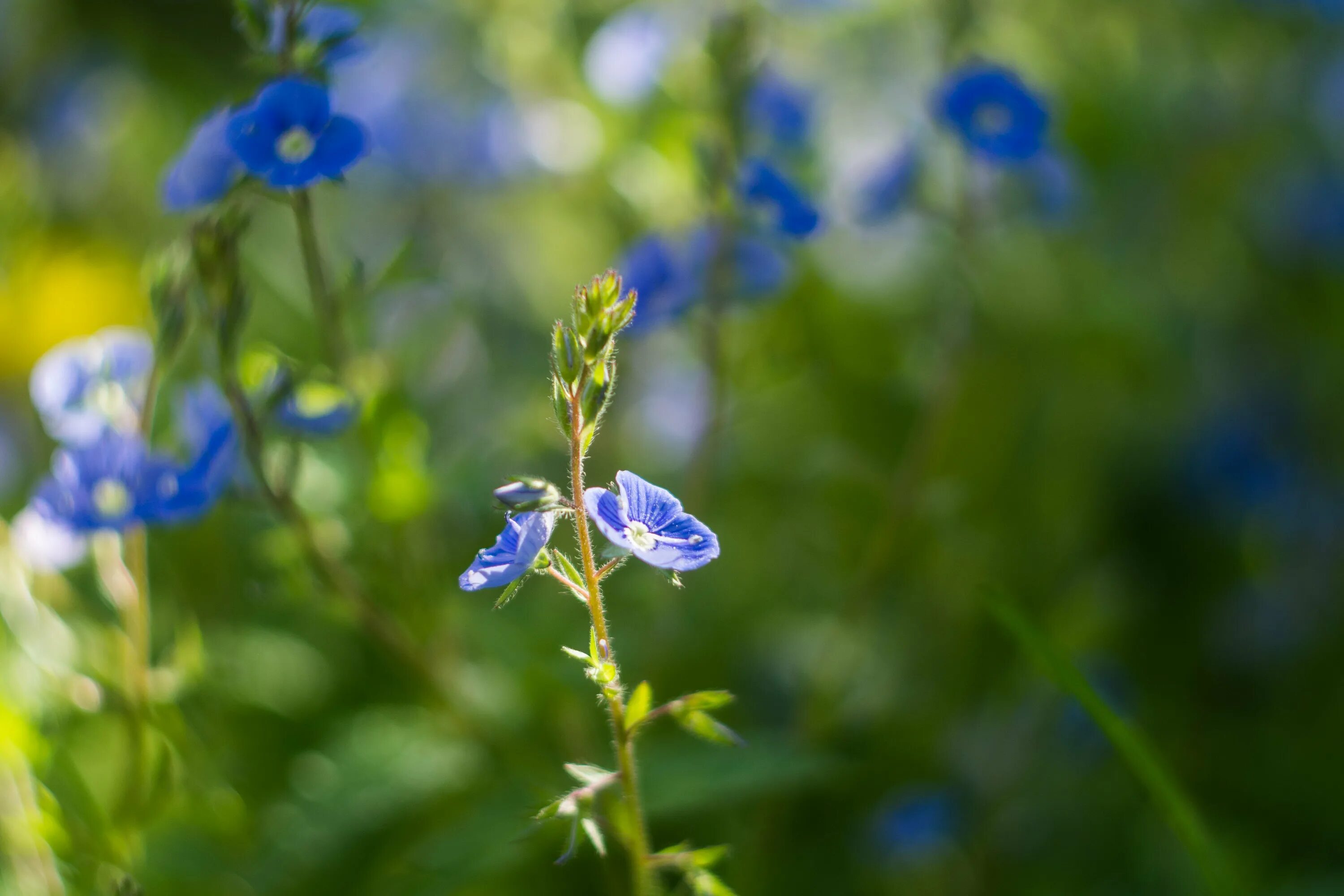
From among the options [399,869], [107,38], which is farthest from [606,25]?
[107,38]

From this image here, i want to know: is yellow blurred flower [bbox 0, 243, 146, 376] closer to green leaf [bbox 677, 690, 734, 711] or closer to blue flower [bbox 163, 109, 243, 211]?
blue flower [bbox 163, 109, 243, 211]

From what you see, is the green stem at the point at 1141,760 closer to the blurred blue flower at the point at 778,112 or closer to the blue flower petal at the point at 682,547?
the blue flower petal at the point at 682,547

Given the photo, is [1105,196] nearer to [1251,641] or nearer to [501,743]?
[1251,641]

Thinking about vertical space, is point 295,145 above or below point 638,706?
above

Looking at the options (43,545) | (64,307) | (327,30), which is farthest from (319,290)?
(64,307)

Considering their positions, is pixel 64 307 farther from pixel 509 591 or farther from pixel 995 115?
pixel 509 591

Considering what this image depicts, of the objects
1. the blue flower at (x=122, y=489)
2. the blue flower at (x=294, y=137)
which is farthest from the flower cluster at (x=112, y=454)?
the blue flower at (x=294, y=137)
